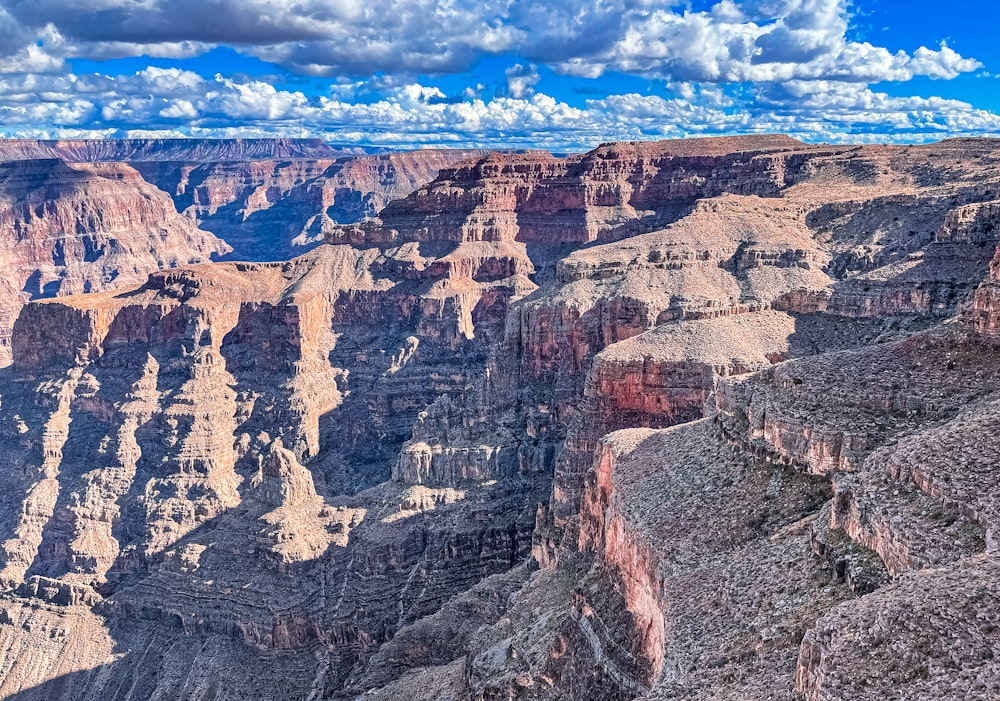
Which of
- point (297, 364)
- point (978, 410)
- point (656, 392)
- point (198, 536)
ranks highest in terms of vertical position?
point (978, 410)

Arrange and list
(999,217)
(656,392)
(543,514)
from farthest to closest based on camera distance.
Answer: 1. (999,217)
2. (656,392)
3. (543,514)

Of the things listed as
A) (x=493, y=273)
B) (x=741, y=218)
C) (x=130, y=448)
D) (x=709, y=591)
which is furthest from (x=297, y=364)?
(x=709, y=591)

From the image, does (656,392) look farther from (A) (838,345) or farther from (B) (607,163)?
(B) (607,163)

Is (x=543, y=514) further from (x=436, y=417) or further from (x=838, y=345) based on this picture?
(x=838, y=345)

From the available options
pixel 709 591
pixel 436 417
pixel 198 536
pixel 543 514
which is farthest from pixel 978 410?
pixel 198 536

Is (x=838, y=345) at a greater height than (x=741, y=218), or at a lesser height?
lesser

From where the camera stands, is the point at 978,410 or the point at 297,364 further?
the point at 297,364

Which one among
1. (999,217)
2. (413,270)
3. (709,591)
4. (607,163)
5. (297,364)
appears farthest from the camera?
(607,163)
